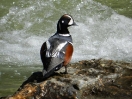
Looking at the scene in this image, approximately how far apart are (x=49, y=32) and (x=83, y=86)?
6546 mm

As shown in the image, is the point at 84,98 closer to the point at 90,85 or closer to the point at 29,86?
the point at 90,85

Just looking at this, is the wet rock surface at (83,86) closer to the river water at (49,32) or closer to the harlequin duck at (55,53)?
the harlequin duck at (55,53)

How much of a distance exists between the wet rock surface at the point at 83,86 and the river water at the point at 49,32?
7.18 feet

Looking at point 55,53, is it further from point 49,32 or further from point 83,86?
point 49,32

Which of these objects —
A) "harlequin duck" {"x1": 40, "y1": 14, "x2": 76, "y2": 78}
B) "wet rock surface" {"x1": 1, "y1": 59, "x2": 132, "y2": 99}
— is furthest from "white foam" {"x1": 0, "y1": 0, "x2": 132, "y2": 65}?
"wet rock surface" {"x1": 1, "y1": 59, "x2": 132, "y2": 99}

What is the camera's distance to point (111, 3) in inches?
524

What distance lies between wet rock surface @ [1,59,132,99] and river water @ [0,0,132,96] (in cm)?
219

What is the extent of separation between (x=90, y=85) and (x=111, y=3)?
910 centimetres

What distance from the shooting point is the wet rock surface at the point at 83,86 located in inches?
172

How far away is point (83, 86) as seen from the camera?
14.6 ft

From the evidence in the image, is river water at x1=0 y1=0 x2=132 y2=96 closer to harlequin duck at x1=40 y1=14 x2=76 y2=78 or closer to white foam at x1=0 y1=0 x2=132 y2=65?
white foam at x1=0 y1=0 x2=132 y2=65

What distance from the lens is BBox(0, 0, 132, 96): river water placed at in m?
8.47

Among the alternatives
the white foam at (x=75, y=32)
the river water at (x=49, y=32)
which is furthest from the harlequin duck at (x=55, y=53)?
the white foam at (x=75, y=32)

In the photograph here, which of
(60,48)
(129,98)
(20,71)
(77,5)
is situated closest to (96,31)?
(77,5)
